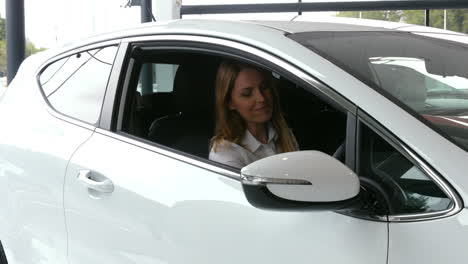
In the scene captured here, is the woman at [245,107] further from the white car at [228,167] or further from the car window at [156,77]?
the car window at [156,77]

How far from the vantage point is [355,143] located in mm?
1322

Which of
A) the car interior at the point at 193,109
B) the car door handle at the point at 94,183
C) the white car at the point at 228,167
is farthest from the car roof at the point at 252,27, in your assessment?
the car door handle at the point at 94,183

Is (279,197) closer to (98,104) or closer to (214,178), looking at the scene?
(214,178)

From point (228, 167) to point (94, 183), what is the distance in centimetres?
49

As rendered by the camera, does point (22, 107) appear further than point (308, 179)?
Yes

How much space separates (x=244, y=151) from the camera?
1.84m

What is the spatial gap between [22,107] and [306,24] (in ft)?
3.85

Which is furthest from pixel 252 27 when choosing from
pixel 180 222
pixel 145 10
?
pixel 145 10

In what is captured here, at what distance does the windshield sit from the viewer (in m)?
1.39

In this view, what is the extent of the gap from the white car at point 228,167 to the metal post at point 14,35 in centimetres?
420

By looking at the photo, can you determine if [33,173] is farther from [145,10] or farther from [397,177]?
[145,10]

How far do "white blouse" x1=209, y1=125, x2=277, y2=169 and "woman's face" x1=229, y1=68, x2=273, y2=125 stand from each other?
0.19 feet

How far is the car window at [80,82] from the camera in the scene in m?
2.03

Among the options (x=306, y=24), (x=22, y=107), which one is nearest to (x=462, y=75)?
(x=306, y=24)
